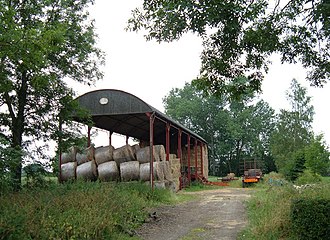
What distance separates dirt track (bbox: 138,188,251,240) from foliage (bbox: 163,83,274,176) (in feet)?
129

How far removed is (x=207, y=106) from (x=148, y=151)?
126 ft

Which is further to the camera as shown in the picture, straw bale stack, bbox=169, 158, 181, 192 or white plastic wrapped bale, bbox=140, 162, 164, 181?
straw bale stack, bbox=169, 158, 181, 192

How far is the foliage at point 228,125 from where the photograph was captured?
52969mm

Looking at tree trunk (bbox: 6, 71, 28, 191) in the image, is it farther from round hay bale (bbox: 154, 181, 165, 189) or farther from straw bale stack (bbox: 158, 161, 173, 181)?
straw bale stack (bbox: 158, 161, 173, 181)

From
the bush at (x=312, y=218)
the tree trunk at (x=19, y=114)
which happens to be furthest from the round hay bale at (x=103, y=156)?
the bush at (x=312, y=218)

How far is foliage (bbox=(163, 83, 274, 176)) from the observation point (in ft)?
174

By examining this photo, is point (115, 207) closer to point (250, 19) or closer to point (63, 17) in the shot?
point (250, 19)

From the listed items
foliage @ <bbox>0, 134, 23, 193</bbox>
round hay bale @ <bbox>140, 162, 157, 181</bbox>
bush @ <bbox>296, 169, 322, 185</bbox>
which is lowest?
bush @ <bbox>296, 169, 322, 185</bbox>

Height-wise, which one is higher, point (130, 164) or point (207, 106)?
point (207, 106)

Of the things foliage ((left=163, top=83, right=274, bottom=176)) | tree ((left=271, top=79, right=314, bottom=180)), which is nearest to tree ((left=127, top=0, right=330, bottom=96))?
tree ((left=271, top=79, right=314, bottom=180))

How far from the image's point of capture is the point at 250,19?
7383 millimetres

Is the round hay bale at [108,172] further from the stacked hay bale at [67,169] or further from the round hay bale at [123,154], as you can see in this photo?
the stacked hay bale at [67,169]

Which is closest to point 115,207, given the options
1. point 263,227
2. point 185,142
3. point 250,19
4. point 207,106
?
point 263,227

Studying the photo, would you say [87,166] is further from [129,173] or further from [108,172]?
[129,173]
